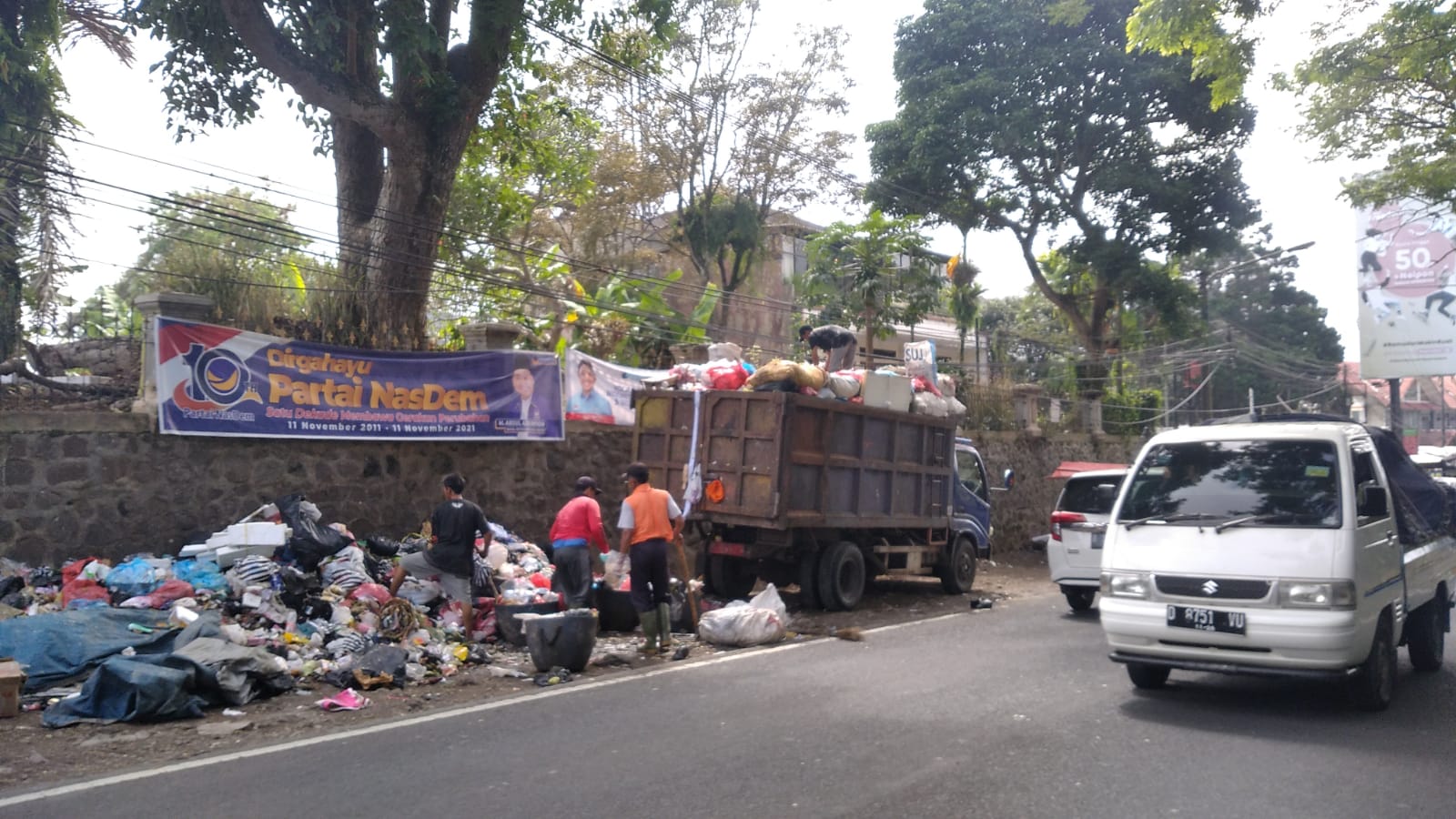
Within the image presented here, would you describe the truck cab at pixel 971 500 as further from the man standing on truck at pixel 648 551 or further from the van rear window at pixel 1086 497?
the man standing on truck at pixel 648 551

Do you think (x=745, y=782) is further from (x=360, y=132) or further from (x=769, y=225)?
(x=769, y=225)

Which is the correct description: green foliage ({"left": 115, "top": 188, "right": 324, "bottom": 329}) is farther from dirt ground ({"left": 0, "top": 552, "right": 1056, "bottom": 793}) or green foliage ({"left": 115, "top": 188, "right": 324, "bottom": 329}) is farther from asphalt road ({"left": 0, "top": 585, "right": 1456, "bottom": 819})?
asphalt road ({"left": 0, "top": 585, "right": 1456, "bottom": 819})

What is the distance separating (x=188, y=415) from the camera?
10.6m

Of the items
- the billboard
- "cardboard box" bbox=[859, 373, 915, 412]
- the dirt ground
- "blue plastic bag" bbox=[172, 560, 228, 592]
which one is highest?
the billboard

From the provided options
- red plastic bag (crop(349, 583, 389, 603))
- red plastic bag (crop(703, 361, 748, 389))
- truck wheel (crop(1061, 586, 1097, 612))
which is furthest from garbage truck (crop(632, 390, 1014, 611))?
red plastic bag (crop(349, 583, 389, 603))

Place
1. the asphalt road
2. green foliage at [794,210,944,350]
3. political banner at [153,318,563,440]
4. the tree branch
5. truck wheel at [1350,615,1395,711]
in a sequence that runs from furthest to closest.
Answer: green foliage at [794,210,944,350]
the tree branch
political banner at [153,318,563,440]
truck wheel at [1350,615,1395,711]
the asphalt road

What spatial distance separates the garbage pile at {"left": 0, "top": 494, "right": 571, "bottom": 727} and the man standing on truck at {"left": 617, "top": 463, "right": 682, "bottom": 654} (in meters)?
1.07

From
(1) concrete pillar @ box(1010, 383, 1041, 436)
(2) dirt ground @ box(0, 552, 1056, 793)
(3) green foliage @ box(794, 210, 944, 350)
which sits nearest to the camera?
(2) dirt ground @ box(0, 552, 1056, 793)

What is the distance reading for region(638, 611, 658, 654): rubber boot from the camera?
9.70 m

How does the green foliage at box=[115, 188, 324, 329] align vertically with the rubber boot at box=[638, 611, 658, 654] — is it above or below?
above

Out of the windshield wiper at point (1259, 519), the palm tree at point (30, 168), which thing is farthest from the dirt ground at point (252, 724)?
the palm tree at point (30, 168)

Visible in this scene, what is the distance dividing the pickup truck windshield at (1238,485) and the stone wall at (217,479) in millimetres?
8185

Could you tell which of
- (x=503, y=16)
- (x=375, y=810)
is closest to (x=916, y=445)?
(x=503, y=16)

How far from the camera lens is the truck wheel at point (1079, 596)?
498 inches
